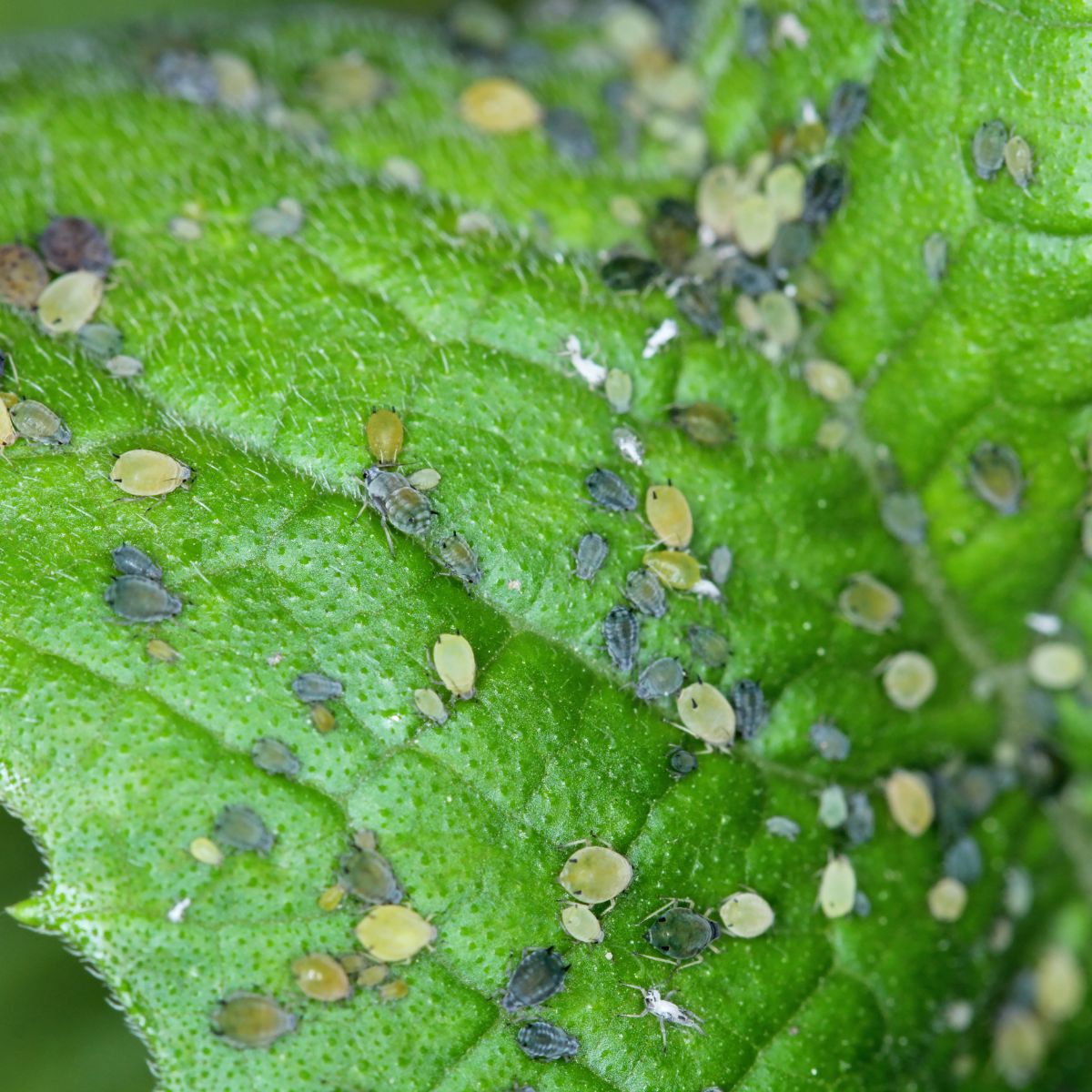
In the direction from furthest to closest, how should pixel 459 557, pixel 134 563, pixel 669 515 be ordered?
pixel 669 515 < pixel 459 557 < pixel 134 563

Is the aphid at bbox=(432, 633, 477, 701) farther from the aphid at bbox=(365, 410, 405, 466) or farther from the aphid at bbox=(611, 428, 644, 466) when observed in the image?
the aphid at bbox=(611, 428, 644, 466)

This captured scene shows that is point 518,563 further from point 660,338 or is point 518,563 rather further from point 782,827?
point 782,827

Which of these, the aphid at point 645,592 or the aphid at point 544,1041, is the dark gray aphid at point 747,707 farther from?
the aphid at point 544,1041

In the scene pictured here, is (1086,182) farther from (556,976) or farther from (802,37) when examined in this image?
(556,976)

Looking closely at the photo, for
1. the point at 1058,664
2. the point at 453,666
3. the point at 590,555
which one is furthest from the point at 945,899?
the point at 453,666

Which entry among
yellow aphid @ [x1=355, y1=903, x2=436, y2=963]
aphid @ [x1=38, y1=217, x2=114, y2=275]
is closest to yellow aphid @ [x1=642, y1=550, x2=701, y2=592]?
yellow aphid @ [x1=355, y1=903, x2=436, y2=963]

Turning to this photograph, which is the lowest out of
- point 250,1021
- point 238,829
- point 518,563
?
point 250,1021

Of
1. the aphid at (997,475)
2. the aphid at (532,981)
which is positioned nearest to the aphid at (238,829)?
the aphid at (532,981)
